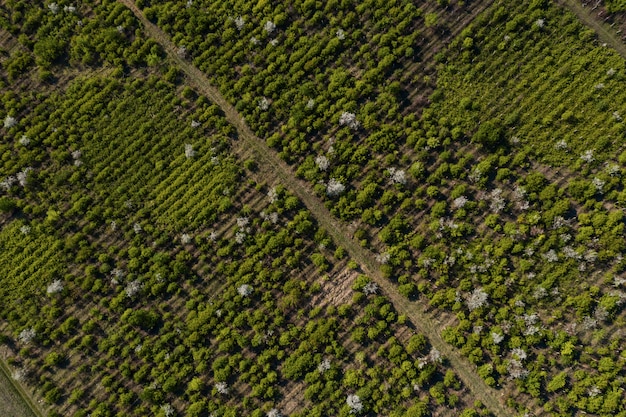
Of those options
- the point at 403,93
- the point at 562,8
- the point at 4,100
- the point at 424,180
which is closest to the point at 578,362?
the point at 424,180

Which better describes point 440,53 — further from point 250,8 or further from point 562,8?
point 250,8

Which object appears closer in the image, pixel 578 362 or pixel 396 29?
pixel 578 362

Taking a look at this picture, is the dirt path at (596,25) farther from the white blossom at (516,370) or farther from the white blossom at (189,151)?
the white blossom at (189,151)

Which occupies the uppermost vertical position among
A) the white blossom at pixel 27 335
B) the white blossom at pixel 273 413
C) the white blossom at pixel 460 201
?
the white blossom at pixel 27 335

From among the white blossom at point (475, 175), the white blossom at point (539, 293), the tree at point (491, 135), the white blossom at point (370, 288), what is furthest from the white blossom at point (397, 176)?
the white blossom at point (539, 293)

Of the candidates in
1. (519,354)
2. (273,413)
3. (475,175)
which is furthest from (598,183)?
(273,413)
